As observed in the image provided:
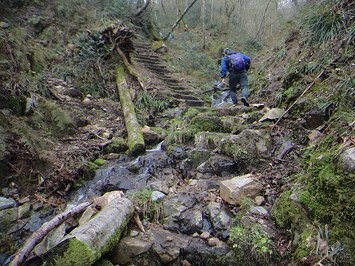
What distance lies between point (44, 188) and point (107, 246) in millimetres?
1992

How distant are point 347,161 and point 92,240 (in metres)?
2.24

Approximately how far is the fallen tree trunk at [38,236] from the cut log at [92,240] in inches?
20.6

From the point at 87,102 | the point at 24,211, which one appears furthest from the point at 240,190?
the point at 87,102

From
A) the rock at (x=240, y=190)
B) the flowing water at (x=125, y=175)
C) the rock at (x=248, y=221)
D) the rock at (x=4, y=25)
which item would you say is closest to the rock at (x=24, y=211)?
the flowing water at (x=125, y=175)

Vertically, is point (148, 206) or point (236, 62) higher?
point (236, 62)

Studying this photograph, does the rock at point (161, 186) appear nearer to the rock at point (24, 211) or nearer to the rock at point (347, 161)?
the rock at point (24, 211)

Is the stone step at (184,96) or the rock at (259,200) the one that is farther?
the stone step at (184,96)

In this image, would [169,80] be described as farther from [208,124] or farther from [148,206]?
[148,206]

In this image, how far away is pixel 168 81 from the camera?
9.54 m

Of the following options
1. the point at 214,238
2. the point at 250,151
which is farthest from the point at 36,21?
the point at 214,238

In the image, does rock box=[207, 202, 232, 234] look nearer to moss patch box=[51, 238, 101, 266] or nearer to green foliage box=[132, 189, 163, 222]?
green foliage box=[132, 189, 163, 222]

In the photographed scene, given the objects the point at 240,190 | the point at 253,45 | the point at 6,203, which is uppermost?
the point at 253,45

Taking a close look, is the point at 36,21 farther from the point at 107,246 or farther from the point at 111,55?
the point at 107,246

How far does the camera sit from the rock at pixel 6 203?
2980 millimetres
